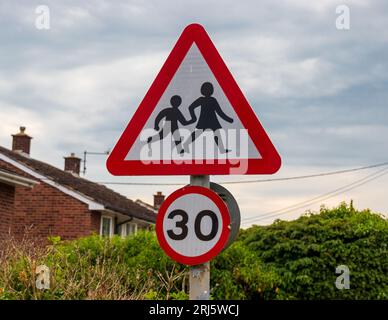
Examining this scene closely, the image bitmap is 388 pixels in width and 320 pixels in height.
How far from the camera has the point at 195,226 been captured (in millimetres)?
4258

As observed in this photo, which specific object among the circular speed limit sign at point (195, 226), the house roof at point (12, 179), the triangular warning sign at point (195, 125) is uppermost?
the house roof at point (12, 179)

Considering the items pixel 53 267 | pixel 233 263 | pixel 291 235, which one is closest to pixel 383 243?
pixel 291 235

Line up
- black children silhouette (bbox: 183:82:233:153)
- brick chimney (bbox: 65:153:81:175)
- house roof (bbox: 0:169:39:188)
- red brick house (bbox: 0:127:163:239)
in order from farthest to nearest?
brick chimney (bbox: 65:153:81:175) < red brick house (bbox: 0:127:163:239) < house roof (bbox: 0:169:39:188) < black children silhouette (bbox: 183:82:233:153)

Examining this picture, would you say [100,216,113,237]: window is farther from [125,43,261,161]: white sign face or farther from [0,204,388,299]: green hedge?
[125,43,261,161]: white sign face

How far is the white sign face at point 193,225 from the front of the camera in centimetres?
424

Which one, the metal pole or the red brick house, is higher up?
the red brick house

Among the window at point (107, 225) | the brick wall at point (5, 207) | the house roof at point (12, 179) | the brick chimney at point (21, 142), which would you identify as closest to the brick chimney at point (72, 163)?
the brick chimney at point (21, 142)

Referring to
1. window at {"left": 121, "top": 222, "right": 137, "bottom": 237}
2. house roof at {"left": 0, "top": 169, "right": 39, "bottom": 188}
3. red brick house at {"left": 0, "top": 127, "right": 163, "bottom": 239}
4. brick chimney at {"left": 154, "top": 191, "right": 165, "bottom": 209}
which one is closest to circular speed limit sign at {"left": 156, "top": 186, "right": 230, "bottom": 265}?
house roof at {"left": 0, "top": 169, "right": 39, "bottom": 188}

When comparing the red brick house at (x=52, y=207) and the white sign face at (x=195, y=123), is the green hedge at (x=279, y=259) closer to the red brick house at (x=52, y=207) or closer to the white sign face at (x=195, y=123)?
the white sign face at (x=195, y=123)

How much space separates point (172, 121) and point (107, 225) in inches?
1054

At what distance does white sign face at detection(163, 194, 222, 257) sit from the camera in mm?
4238

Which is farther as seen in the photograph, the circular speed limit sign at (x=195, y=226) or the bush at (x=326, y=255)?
the bush at (x=326, y=255)

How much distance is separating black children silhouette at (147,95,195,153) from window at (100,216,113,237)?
25.7 m

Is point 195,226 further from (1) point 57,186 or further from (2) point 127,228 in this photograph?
(2) point 127,228
